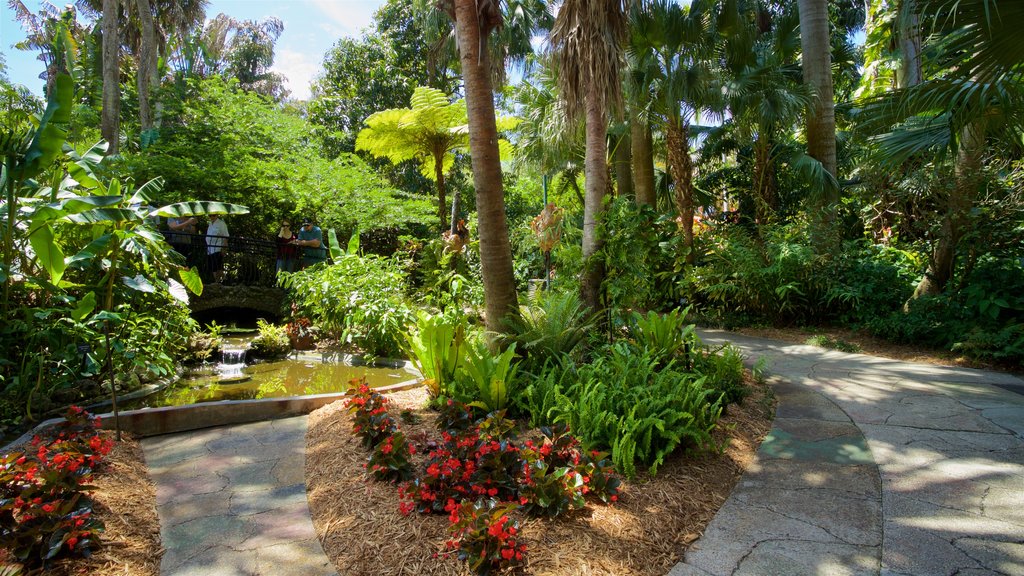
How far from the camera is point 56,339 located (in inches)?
189

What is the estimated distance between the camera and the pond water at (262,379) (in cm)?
614

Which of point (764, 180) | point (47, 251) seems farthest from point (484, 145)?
point (764, 180)

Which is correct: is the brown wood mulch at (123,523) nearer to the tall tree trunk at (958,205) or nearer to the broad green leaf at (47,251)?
the broad green leaf at (47,251)

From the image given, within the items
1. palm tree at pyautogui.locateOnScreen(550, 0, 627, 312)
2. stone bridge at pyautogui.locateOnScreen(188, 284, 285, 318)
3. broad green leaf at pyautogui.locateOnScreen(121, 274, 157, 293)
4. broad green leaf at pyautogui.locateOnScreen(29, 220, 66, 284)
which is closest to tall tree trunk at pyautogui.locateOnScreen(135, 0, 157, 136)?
stone bridge at pyautogui.locateOnScreen(188, 284, 285, 318)

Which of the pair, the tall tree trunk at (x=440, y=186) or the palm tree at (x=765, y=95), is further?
the tall tree trunk at (x=440, y=186)

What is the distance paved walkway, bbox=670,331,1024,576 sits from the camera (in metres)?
2.54

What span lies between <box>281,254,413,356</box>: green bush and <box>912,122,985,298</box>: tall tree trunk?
7716mm

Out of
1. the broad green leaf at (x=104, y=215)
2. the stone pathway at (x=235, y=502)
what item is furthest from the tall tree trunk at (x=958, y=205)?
the broad green leaf at (x=104, y=215)

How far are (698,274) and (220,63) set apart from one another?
122ft

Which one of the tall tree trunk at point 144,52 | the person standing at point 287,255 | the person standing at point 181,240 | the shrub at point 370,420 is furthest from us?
the tall tree trunk at point 144,52

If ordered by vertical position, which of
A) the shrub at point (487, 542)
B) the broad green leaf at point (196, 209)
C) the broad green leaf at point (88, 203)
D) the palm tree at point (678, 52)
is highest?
the palm tree at point (678, 52)

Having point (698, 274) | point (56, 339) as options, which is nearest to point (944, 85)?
point (698, 274)

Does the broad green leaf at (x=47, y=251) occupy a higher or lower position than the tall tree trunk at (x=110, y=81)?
lower

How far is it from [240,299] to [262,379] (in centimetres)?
429
